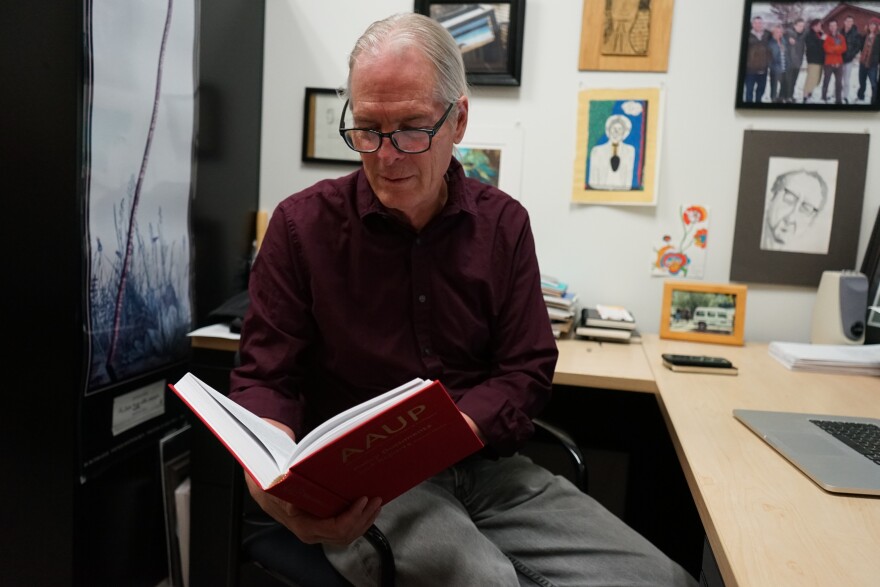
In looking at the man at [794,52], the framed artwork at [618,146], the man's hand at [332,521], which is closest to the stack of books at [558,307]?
the framed artwork at [618,146]

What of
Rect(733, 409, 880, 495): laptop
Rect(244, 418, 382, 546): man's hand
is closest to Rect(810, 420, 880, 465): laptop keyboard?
Rect(733, 409, 880, 495): laptop

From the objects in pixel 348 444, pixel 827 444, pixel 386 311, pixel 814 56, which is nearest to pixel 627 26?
pixel 814 56

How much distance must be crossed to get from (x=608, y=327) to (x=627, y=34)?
2.77 ft

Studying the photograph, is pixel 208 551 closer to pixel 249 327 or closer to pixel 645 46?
pixel 249 327

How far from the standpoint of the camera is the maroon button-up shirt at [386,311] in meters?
1.12

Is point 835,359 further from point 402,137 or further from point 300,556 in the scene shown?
point 300,556

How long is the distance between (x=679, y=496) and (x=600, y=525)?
870 mm

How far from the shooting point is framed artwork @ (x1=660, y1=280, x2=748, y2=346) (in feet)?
5.67

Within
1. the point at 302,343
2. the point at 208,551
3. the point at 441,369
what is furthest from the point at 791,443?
the point at 208,551

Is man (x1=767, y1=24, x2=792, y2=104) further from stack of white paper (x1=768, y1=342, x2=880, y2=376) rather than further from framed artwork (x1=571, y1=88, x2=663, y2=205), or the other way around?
stack of white paper (x1=768, y1=342, x2=880, y2=376)

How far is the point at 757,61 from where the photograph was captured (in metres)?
1.74

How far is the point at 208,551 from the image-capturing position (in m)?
1.62

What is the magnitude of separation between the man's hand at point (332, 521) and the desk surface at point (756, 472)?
17.3 inches

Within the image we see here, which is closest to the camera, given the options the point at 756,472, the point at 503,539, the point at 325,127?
the point at 756,472
